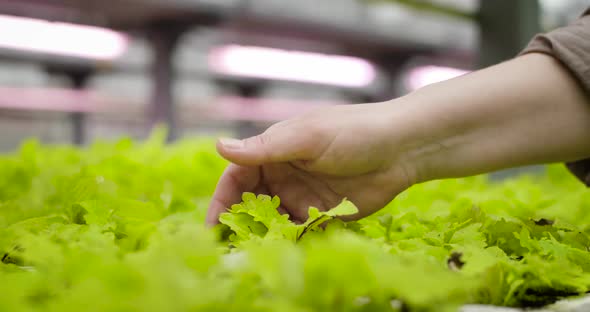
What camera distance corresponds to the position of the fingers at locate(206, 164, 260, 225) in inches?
28.8

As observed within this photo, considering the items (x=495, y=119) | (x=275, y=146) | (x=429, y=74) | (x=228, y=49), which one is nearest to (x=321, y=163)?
(x=275, y=146)

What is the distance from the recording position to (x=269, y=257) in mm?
340

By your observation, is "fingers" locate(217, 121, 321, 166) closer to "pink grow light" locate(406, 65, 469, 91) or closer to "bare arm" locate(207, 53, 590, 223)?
"bare arm" locate(207, 53, 590, 223)

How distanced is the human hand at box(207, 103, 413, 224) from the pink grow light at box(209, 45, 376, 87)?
2453mm

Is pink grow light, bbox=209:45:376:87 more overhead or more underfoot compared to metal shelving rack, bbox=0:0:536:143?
more underfoot

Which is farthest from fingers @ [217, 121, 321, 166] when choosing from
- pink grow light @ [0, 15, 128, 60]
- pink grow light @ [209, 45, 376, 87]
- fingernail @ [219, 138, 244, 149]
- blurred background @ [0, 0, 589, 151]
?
pink grow light @ [209, 45, 376, 87]

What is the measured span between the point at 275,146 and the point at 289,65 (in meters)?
2.85

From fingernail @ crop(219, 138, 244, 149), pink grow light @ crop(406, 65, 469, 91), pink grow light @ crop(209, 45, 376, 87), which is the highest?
fingernail @ crop(219, 138, 244, 149)

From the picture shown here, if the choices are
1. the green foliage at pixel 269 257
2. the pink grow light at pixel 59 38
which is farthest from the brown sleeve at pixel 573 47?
the pink grow light at pixel 59 38

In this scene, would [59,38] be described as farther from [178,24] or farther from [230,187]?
[230,187]

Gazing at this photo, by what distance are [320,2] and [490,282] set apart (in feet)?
7.24

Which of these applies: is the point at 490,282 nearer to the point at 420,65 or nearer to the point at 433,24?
the point at 433,24

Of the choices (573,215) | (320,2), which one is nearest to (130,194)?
(573,215)

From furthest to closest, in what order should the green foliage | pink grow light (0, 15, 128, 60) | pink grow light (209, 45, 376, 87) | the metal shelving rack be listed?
pink grow light (209, 45, 376, 87), pink grow light (0, 15, 128, 60), the metal shelving rack, the green foliage
